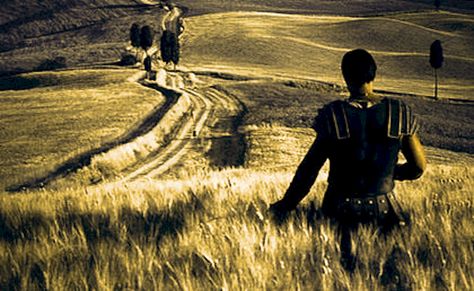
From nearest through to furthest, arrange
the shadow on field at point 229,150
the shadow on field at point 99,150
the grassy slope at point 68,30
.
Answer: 1. the shadow on field at point 99,150
2. the shadow on field at point 229,150
3. the grassy slope at point 68,30

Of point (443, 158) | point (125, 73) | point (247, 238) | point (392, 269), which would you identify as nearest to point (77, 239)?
point (247, 238)

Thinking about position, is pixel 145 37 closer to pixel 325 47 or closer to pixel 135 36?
pixel 135 36

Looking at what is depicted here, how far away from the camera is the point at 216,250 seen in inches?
131

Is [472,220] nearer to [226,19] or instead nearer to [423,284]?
[423,284]

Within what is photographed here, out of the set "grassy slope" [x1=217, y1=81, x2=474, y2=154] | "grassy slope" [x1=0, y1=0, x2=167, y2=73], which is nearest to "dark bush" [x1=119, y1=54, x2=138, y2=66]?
"grassy slope" [x1=0, y1=0, x2=167, y2=73]

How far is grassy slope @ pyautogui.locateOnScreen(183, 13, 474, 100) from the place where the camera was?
88.1 meters

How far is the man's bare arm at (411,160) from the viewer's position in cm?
390

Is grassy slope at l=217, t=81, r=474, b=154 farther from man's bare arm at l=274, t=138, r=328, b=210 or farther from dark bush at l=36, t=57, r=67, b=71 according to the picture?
dark bush at l=36, t=57, r=67, b=71

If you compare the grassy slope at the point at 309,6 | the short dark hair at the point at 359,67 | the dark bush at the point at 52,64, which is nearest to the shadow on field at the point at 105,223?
the short dark hair at the point at 359,67

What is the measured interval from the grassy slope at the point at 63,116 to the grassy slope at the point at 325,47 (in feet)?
82.1

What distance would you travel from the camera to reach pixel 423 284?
9.17 ft

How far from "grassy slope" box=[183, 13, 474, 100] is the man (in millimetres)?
72041

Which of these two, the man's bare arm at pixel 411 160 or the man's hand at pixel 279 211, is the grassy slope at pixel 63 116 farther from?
the man's bare arm at pixel 411 160

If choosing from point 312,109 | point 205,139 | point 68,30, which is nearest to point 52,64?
point 68,30
